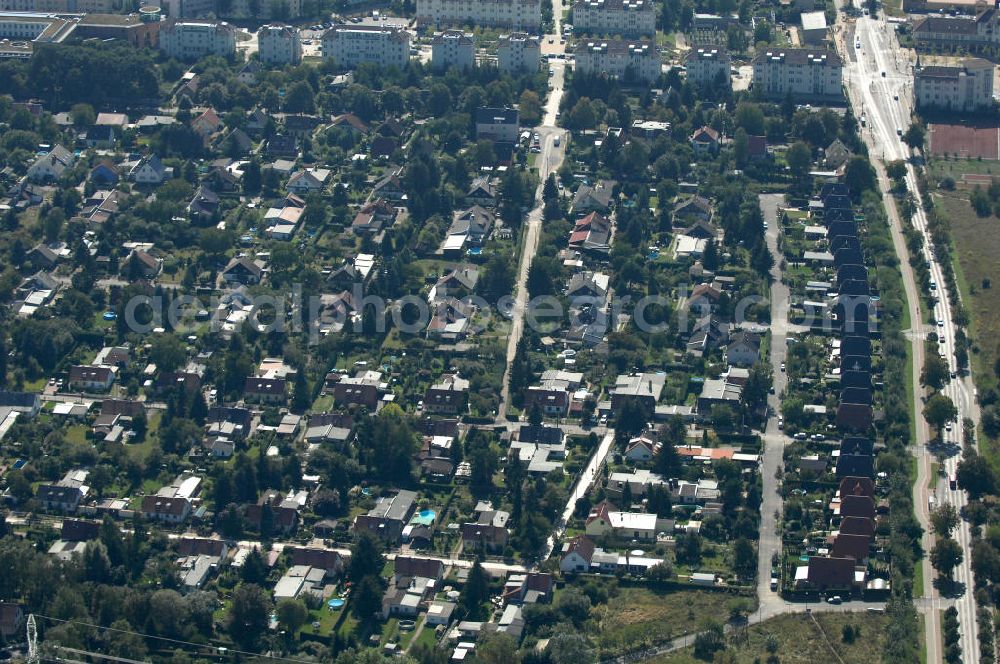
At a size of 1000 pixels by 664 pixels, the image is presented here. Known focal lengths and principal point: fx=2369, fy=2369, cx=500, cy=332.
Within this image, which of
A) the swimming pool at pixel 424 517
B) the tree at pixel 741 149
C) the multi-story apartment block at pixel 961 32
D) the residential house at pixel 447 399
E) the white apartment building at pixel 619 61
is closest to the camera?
the swimming pool at pixel 424 517

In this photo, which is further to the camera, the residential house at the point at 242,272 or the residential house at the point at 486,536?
the residential house at the point at 242,272

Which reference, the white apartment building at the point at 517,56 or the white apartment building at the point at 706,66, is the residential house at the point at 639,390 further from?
the white apartment building at the point at 517,56

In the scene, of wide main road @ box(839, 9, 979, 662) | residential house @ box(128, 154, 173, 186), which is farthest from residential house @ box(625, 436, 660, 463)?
residential house @ box(128, 154, 173, 186)

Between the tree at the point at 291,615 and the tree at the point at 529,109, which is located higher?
the tree at the point at 529,109

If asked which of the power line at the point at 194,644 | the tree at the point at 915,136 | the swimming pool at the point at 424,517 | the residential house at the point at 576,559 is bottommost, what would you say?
the power line at the point at 194,644

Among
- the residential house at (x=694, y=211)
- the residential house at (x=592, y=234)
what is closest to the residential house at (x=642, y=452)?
the residential house at (x=592, y=234)

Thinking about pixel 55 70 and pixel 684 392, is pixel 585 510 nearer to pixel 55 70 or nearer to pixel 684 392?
pixel 684 392

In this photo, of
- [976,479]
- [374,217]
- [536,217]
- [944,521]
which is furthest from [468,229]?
[944,521]

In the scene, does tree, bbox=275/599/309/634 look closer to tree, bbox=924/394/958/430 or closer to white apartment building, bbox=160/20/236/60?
tree, bbox=924/394/958/430
